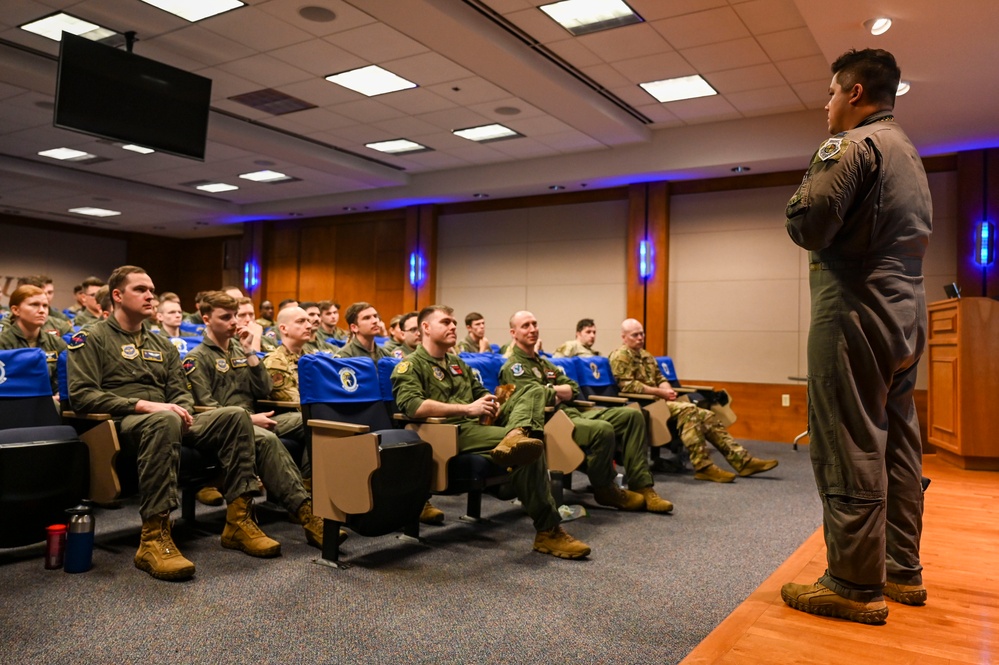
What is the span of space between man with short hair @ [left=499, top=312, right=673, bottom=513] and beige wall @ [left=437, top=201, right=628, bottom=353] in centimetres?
497

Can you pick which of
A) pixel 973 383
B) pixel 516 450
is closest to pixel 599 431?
pixel 516 450

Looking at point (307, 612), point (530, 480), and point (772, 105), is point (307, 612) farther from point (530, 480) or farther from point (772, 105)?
point (772, 105)

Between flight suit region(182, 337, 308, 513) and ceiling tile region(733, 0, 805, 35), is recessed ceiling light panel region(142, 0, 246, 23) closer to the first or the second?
flight suit region(182, 337, 308, 513)

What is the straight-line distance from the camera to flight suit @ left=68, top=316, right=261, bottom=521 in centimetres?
307

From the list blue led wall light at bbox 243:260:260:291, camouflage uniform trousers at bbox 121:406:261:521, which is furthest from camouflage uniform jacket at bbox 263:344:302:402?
blue led wall light at bbox 243:260:260:291

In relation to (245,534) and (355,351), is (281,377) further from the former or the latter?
(245,534)

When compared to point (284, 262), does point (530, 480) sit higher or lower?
lower

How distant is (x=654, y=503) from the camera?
4.34 meters

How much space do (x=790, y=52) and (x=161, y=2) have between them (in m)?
4.79

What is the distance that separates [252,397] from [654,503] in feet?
7.70

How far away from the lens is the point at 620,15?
5520 millimetres

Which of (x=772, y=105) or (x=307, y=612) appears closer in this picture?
(x=307, y=612)

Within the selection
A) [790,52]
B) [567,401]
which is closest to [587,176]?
[790,52]

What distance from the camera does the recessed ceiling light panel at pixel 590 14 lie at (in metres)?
5.37
